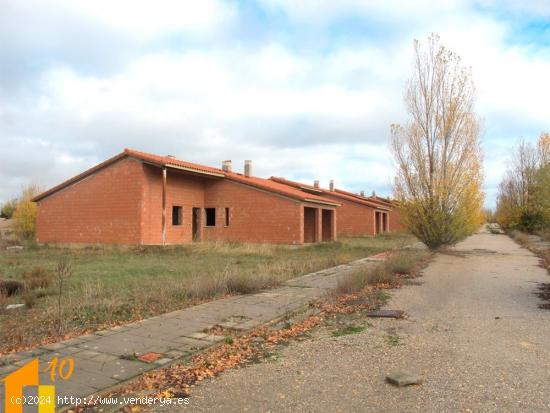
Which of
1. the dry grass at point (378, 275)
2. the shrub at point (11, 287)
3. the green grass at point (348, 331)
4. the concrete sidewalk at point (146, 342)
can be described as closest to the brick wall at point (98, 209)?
the shrub at point (11, 287)

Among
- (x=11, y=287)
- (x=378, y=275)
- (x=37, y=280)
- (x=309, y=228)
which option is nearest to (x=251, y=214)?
(x=309, y=228)

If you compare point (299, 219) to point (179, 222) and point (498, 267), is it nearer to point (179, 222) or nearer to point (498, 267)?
point (179, 222)

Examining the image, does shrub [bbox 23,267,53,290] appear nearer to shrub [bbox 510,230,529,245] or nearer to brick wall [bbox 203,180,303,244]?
brick wall [bbox 203,180,303,244]

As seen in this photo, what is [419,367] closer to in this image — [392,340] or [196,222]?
[392,340]

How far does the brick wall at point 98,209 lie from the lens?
77.7ft

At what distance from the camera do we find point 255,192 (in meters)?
26.8

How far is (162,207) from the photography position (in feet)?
80.9

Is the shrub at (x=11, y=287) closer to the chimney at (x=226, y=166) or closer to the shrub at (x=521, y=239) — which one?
the chimney at (x=226, y=166)

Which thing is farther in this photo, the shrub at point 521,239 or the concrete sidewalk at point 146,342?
the shrub at point 521,239

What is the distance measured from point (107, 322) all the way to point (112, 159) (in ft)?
60.9

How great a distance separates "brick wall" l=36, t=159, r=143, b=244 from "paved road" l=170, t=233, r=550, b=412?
1806cm

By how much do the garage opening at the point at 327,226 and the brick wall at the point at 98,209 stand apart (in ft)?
46.7

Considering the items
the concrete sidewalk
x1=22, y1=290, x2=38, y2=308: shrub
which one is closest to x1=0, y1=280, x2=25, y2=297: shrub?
x1=22, y1=290, x2=38, y2=308: shrub

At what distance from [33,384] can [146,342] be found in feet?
5.58
